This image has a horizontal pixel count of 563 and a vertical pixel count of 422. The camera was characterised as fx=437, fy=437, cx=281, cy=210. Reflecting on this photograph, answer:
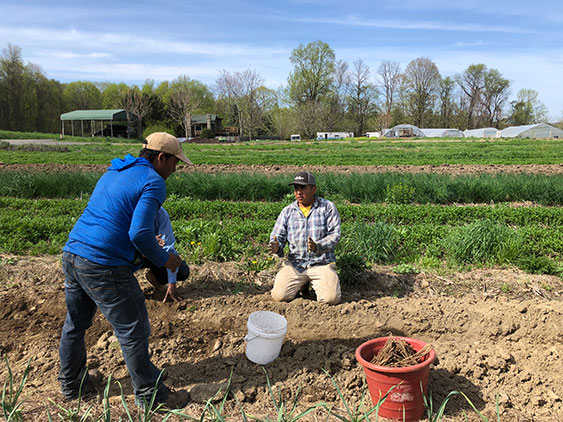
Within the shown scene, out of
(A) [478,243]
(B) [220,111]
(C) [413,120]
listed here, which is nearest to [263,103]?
(B) [220,111]

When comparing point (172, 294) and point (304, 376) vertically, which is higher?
point (172, 294)

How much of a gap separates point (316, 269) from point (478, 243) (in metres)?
2.47

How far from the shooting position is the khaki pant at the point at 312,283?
4.44 meters

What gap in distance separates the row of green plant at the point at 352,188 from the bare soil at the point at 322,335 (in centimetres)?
431

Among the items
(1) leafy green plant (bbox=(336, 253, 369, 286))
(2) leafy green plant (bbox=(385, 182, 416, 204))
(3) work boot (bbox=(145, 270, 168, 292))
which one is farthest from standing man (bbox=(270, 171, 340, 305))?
(2) leafy green plant (bbox=(385, 182, 416, 204))

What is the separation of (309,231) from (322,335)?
3.57 feet

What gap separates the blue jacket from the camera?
263cm

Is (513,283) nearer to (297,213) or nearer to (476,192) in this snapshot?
(297,213)

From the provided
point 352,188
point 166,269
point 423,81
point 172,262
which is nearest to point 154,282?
point 166,269

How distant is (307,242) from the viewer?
4641mm

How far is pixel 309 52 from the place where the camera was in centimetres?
6831

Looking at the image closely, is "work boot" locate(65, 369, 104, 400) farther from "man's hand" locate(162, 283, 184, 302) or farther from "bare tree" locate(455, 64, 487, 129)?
"bare tree" locate(455, 64, 487, 129)

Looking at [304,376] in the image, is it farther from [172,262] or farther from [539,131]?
[539,131]

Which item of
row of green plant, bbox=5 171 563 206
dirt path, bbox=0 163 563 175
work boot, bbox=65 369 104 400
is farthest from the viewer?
dirt path, bbox=0 163 563 175
